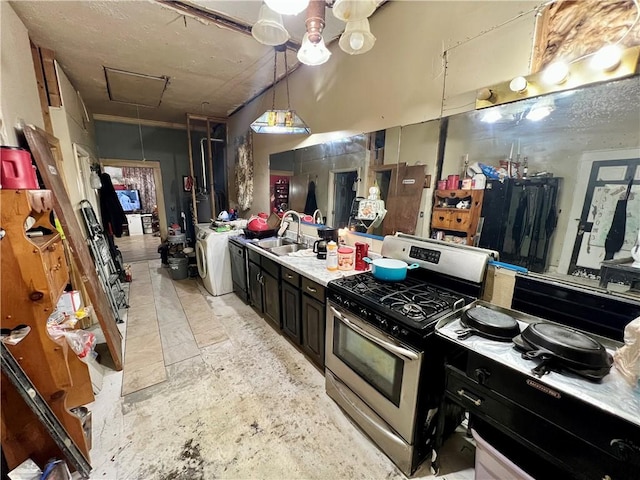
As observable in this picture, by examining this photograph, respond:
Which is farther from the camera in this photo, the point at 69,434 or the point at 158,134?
the point at 158,134

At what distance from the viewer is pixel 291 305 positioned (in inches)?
90.4

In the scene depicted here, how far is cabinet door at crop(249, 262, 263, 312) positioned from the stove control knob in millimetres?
2111

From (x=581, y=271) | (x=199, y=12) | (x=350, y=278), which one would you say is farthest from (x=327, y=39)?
(x=581, y=271)

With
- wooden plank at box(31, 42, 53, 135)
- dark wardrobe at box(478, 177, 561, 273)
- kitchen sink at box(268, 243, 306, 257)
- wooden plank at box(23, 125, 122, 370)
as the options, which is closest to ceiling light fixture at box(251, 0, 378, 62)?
dark wardrobe at box(478, 177, 561, 273)

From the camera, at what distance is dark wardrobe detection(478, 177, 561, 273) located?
1308 mm

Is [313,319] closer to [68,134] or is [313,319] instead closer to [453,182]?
[453,182]

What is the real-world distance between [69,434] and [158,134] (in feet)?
18.7

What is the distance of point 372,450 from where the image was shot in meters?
1.52

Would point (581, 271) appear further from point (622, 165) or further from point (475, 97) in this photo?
point (475, 97)

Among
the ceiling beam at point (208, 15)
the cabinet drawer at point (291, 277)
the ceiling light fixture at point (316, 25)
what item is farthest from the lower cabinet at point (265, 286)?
the ceiling beam at point (208, 15)

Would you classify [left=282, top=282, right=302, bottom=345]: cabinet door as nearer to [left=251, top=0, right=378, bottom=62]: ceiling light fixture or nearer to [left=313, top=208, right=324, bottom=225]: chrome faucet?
[left=313, top=208, right=324, bottom=225]: chrome faucet

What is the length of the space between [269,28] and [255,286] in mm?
2335

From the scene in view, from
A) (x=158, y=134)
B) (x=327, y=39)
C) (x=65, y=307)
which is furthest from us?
(x=158, y=134)

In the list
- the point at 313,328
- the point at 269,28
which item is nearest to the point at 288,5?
the point at 269,28
